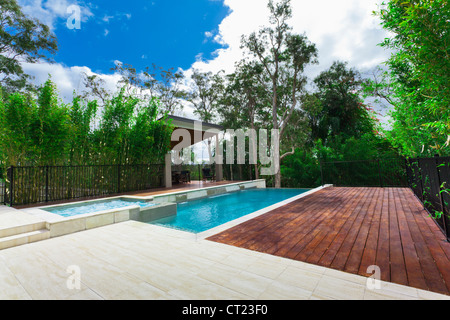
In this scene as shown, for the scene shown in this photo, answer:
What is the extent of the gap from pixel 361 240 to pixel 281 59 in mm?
12148

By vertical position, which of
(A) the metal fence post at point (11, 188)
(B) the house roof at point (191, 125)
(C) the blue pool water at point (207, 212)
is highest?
(B) the house roof at point (191, 125)

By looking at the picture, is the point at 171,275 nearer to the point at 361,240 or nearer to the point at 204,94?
the point at 361,240

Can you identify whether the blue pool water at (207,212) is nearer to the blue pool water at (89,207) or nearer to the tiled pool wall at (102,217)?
the tiled pool wall at (102,217)

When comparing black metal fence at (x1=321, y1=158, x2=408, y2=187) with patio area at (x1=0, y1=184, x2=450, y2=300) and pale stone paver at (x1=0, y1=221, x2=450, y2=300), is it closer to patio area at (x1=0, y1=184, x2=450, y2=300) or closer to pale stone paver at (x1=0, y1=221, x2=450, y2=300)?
patio area at (x1=0, y1=184, x2=450, y2=300)

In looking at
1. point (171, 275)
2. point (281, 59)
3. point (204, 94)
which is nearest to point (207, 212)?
point (171, 275)

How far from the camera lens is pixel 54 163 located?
547 centimetres

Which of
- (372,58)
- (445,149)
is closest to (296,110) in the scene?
(372,58)

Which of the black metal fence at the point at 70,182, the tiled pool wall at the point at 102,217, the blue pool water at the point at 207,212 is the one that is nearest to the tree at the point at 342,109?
the blue pool water at the point at 207,212

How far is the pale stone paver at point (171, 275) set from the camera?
1.44 m

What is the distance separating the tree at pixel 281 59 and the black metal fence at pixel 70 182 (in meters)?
7.82

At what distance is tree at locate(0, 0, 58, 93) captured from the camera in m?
11.1

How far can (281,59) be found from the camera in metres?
12.2

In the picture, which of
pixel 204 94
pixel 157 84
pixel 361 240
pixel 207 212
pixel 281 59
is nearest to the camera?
pixel 361 240
